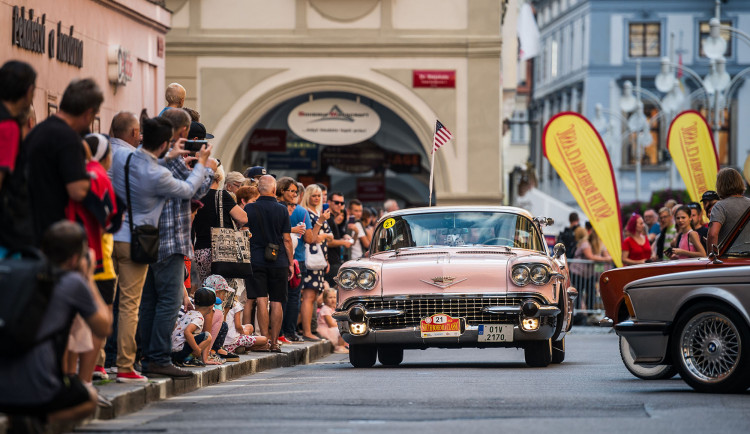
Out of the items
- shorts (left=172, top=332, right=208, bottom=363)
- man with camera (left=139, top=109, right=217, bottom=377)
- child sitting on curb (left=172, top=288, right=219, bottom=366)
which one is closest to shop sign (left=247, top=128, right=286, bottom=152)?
child sitting on curb (left=172, top=288, right=219, bottom=366)

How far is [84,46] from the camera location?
17453 millimetres

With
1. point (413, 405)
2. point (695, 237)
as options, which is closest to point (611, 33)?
point (695, 237)

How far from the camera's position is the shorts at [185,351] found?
1218cm

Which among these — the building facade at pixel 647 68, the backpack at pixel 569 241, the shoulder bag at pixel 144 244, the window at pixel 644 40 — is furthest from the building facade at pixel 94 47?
the window at pixel 644 40

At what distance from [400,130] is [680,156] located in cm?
1017

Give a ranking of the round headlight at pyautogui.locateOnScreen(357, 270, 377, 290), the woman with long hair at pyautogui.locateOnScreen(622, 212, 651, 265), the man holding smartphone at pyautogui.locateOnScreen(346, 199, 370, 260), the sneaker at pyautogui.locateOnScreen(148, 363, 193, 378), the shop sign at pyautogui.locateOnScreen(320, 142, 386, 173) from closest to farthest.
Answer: the sneaker at pyautogui.locateOnScreen(148, 363, 193, 378) < the round headlight at pyautogui.locateOnScreen(357, 270, 377, 290) < the man holding smartphone at pyautogui.locateOnScreen(346, 199, 370, 260) < the woman with long hair at pyautogui.locateOnScreen(622, 212, 651, 265) < the shop sign at pyautogui.locateOnScreen(320, 142, 386, 173)

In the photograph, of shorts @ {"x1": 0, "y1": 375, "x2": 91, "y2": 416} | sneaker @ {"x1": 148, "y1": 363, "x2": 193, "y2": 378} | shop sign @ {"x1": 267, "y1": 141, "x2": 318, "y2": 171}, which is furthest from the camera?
shop sign @ {"x1": 267, "y1": 141, "x2": 318, "y2": 171}

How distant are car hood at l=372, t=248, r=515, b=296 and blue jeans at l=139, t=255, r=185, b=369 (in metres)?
3.56

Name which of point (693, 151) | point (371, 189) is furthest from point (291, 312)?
point (371, 189)

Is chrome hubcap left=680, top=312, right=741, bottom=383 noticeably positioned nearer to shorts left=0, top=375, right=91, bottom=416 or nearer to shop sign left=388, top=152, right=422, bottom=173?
shorts left=0, top=375, right=91, bottom=416

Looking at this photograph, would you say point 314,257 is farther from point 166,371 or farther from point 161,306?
point 161,306

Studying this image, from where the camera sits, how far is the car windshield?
15320mm

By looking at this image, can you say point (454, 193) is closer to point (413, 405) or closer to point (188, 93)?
point (188, 93)

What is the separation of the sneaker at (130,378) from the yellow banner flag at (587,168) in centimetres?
1436
